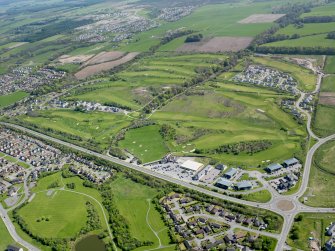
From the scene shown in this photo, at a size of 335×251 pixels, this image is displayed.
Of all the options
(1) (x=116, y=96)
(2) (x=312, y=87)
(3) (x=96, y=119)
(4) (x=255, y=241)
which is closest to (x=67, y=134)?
(3) (x=96, y=119)

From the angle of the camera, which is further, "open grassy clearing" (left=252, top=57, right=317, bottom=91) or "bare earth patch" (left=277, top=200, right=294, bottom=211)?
"open grassy clearing" (left=252, top=57, right=317, bottom=91)

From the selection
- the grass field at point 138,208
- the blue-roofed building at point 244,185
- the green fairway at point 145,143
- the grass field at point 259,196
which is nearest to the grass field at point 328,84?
the green fairway at point 145,143

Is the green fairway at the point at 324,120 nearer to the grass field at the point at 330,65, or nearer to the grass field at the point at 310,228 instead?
the grass field at the point at 330,65

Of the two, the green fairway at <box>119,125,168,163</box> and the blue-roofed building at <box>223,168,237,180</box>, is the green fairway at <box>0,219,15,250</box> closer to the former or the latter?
the green fairway at <box>119,125,168,163</box>

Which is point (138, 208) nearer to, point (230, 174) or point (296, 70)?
point (230, 174)

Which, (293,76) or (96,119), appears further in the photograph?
(293,76)

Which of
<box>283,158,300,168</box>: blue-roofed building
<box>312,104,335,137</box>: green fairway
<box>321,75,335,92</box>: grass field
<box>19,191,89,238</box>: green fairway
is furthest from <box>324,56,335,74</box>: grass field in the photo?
<box>19,191,89,238</box>: green fairway

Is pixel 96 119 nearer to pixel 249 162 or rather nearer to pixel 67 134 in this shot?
pixel 67 134
